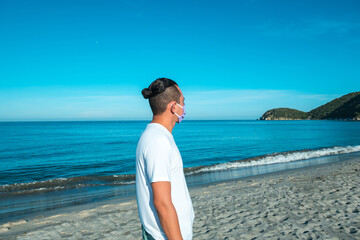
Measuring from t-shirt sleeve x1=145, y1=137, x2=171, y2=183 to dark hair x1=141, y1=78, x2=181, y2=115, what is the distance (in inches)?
14.2

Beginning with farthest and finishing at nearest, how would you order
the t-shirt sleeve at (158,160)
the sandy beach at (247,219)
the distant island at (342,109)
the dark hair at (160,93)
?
the distant island at (342,109) < the sandy beach at (247,219) < the dark hair at (160,93) < the t-shirt sleeve at (158,160)

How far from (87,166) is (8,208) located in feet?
33.6

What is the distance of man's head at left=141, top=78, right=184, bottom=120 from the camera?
204 cm

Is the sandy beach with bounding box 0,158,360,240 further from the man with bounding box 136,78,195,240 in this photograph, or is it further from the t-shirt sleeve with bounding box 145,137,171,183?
the t-shirt sleeve with bounding box 145,137,171,183

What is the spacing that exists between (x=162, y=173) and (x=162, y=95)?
0.62m

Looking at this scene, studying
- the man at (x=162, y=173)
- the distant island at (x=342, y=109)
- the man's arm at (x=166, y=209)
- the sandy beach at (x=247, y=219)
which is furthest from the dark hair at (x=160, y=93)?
the distant island at (x=342, y=109)

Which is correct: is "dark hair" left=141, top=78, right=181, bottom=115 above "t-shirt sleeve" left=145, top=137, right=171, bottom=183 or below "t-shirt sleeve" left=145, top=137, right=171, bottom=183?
above

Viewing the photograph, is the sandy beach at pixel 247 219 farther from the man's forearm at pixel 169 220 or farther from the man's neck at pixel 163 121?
the man's neck at pixel 163 121

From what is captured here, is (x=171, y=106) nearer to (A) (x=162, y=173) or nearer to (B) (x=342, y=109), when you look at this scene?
(A) (x=162, y=173)

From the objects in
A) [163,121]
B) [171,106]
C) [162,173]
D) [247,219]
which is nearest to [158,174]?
[162,173]

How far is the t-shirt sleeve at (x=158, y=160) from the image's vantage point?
1752 millimetres

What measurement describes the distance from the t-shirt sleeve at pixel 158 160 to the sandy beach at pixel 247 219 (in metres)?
4.57

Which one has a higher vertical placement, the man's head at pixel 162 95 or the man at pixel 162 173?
the man's head at pixel 162 95

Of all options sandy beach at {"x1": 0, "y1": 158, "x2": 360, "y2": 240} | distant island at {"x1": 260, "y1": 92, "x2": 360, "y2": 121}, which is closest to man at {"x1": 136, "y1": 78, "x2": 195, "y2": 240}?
sandy beach at {"x1": 0, "y1": 158, "x2": 360, "y2": 240}
